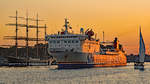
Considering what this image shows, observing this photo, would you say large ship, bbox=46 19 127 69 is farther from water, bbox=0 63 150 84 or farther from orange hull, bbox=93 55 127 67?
water, bbox=0 63 150 84

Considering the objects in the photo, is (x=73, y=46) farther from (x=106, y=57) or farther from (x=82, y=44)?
(x=106, y=57)

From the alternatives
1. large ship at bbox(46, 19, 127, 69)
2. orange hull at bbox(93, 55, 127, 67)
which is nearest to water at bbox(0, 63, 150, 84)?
large ship at bbox(46, 19, 127, 69)

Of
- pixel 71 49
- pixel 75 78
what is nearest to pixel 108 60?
pixel 71 49

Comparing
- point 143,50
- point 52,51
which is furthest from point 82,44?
point 143,50

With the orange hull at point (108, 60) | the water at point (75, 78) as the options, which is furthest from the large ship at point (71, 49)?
the water at point (75, 78)

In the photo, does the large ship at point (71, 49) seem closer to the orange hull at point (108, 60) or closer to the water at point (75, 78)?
the orange hull at point (108, 60)

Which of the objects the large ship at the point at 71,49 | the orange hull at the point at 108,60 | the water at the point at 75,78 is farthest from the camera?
the orange hull at the point at 108,60

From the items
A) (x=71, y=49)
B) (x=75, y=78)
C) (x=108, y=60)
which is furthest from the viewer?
(x=108, y=60)

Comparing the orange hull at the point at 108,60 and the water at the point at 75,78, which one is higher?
the orange hull at the point at 108,60

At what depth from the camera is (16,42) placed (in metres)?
157

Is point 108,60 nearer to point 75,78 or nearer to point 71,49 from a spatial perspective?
point 71,49

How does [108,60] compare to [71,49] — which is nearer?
[71,49]

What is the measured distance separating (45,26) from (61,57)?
234ft

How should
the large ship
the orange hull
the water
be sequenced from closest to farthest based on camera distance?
the water → the large ship → the orange hull
